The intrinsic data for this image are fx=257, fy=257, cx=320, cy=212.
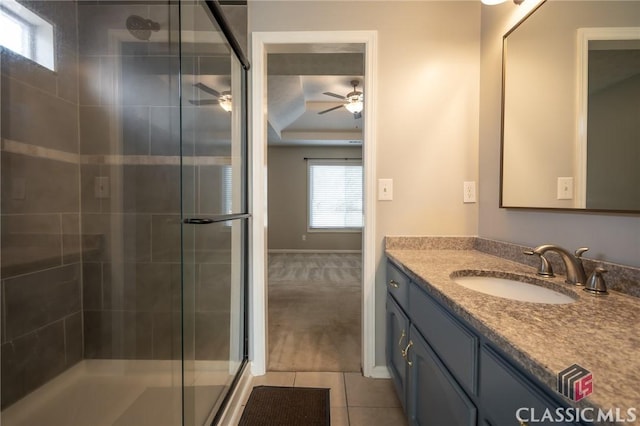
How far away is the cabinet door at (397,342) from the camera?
4.09 ft

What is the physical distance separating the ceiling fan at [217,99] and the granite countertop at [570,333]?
1388mm

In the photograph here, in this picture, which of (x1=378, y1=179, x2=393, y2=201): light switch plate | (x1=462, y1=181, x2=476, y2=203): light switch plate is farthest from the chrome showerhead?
(x1=462, y1=181, x2=476, y2=203): light switch plate

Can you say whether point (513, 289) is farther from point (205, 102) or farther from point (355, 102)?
point (355, 102)

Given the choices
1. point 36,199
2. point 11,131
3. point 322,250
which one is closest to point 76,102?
point 11,131

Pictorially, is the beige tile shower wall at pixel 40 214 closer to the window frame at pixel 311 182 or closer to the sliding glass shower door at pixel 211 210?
the sliding glass shower door at pixel 211 210

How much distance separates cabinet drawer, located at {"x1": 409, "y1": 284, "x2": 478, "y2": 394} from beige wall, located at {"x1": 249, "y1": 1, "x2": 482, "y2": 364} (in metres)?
0.73

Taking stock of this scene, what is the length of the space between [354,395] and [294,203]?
482 centimetres

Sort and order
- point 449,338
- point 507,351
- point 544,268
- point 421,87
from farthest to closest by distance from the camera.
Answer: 1. point 421,87
2. point 544,268
3. point 449,338
4. point 507,351

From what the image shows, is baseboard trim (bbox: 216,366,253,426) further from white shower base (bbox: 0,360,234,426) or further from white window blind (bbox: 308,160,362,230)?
white window blind (bbox: 308,160,362,230)

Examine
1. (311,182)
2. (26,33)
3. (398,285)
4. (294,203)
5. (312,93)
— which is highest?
(312,93)

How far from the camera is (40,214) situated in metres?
1.26

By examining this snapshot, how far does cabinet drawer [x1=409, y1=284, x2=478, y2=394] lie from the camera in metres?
0.69

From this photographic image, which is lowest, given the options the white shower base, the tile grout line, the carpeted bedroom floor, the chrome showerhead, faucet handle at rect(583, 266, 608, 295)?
the tile grout line

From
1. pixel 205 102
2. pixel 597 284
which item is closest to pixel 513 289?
pixel 597 284
